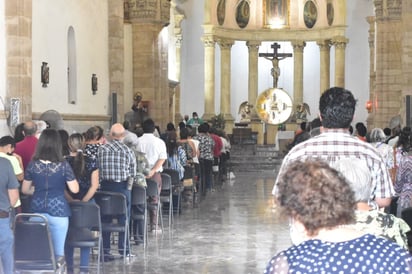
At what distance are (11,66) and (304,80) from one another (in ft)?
97.6

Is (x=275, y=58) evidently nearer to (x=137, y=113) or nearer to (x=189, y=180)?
(x=137, y=113)

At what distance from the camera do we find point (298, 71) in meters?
40.0

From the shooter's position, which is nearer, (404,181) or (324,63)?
(404,181)

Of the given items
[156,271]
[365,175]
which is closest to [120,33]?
[156,271]

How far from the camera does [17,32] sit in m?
13.5

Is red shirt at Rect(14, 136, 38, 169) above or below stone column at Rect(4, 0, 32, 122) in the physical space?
below

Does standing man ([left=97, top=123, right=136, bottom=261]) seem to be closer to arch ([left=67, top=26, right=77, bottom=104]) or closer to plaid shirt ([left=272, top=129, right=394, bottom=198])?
plaid shirt ([left=272, top=129, right=394, bottom=198])

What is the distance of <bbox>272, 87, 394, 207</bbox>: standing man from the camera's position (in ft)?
16.9

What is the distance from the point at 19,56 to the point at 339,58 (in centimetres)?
2726

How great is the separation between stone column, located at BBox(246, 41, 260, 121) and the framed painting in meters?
1.65

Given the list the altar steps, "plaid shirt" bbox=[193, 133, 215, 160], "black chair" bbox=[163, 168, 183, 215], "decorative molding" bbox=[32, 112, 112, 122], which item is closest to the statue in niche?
"plaid shirt" bbox=[193, 133, 215, 160]

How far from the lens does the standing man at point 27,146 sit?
993 cm

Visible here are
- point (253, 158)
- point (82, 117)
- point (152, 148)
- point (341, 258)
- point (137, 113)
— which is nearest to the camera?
point (341, 258)

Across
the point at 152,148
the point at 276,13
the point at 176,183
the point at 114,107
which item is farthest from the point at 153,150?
the point at 276,13
